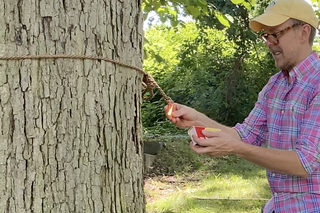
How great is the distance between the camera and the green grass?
444cm

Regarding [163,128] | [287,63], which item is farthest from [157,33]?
[287,63]

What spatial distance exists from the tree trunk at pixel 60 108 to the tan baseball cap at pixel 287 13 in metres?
0.82

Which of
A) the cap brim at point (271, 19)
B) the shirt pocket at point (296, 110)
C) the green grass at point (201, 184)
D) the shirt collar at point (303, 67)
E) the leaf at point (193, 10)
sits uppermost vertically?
the leaf at point (193, 10)

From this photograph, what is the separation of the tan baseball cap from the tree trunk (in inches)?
32.1

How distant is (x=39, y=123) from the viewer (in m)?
1.43

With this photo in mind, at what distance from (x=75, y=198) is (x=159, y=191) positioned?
364 cm

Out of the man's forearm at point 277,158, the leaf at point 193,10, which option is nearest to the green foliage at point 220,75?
the leaf at point 193,10

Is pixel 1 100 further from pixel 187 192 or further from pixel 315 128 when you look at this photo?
pixel 187 192

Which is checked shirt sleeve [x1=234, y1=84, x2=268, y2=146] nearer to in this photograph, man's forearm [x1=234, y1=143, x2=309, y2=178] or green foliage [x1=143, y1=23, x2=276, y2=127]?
man's forearm [x1=234, y1=143, x2=309, y2=178]

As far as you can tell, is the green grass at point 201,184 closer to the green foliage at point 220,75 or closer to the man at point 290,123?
the green foliage at point 220,75

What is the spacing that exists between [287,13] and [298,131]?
57 centimetres

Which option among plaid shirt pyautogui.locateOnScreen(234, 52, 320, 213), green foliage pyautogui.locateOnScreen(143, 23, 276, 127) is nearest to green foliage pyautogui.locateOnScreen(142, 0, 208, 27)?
plaid shirt pyautogui.locateOnScreen(234, 52, 320, 213)

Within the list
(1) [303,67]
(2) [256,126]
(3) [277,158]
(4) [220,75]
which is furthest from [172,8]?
(4) [220,75]

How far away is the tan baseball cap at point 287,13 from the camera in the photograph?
6.66 feet
